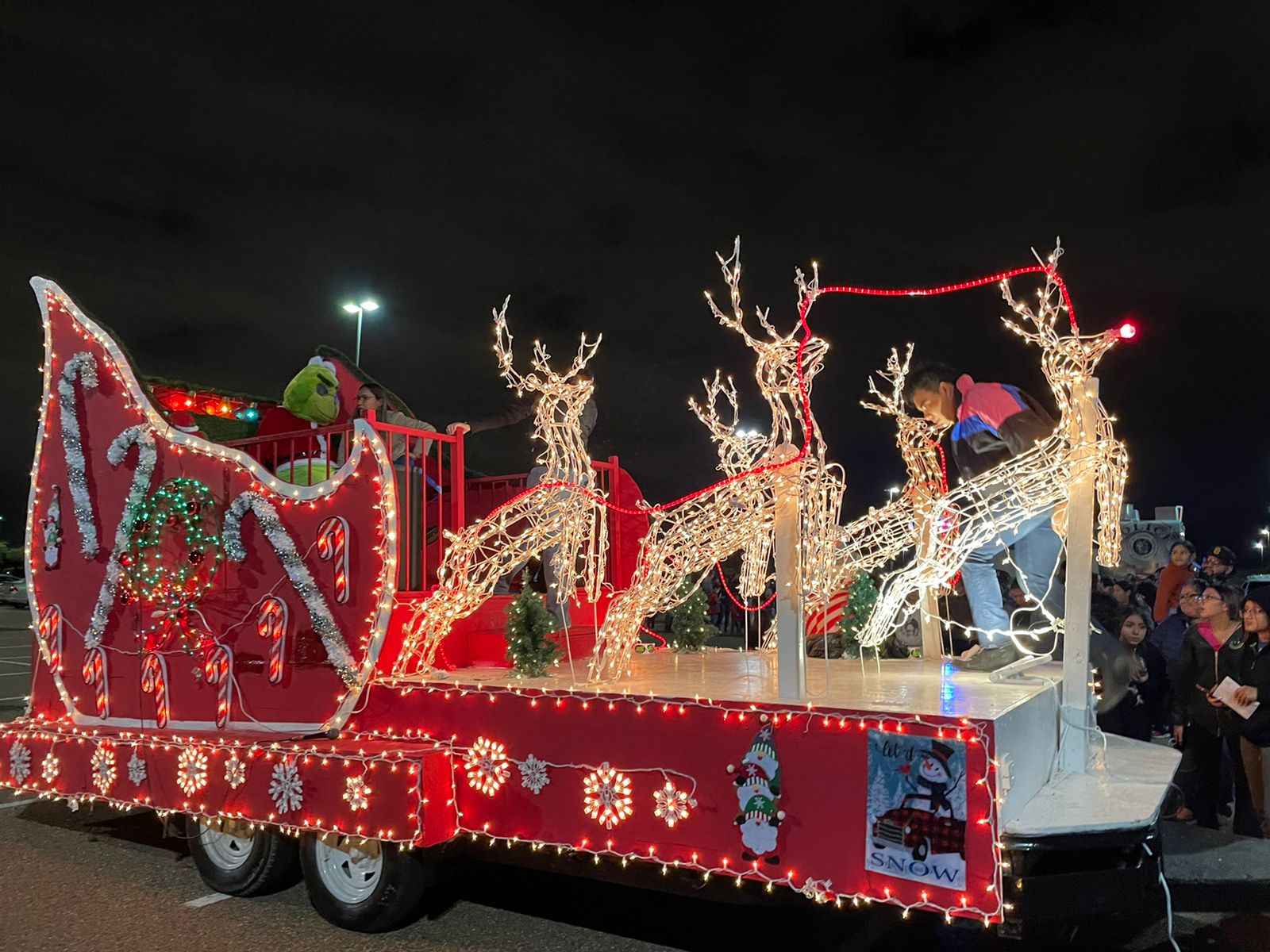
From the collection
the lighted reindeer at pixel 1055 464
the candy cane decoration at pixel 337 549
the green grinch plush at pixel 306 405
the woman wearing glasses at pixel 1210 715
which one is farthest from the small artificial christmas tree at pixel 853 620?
the green grinch plush at pixel 306 405

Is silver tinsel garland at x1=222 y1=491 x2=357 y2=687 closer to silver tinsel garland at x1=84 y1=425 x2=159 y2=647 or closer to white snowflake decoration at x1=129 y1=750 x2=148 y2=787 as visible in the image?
silver tinsel garland at x1=84 y1=425 x2=159 y2=647

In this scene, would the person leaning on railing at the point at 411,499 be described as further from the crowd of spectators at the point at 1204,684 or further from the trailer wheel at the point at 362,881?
the crowd of spectators at the point at 1204,684

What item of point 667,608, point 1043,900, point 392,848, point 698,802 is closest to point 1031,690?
point 1043,900

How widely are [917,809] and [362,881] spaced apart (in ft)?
9.83

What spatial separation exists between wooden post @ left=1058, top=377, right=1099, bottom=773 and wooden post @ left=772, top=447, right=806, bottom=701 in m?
1.45

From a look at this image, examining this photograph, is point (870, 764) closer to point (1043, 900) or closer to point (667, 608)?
point (1043, 900)

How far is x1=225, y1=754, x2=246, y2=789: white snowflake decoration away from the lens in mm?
4984

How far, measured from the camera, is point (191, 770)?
17.0ft

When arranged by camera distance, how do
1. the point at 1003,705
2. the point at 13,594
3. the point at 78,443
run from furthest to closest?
the point at 13,594 < the point at 78,443 < the point at 1003,705

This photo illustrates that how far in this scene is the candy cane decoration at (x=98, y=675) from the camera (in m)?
6.03

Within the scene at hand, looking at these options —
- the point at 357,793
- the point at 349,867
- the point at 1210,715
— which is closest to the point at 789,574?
the point at 357,793

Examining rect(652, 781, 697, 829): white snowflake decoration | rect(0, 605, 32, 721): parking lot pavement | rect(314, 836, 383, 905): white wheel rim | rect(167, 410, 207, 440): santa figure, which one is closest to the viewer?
rect(652, 781, 697, 829): white snowflake decoration

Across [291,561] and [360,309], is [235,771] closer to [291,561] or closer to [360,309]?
[291,561]

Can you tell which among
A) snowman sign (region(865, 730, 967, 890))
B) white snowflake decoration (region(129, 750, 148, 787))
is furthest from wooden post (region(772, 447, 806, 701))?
white snowflake decoration (region(129, 750, 148, 787))
